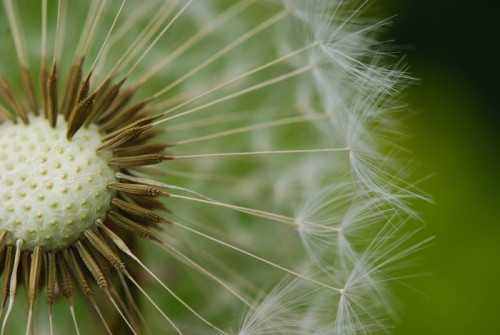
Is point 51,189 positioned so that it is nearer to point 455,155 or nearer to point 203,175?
point 203,175

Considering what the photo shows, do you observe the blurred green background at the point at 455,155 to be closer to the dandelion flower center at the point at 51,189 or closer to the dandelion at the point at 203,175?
the dandelion at the point at 203,175

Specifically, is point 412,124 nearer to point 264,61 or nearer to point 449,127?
point 449,127

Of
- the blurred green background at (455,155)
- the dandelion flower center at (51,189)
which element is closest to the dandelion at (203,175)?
the dandelion flower center at (51,189)

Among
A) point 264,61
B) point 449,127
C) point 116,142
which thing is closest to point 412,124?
point 449,127

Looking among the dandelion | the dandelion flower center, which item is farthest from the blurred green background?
the dandelion flower center

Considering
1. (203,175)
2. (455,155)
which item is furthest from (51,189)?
(455,155)

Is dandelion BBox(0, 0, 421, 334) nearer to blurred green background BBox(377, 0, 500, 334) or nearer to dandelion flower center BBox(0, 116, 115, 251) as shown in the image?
dandelion flower center BBox(0, 116, 115, 251)
